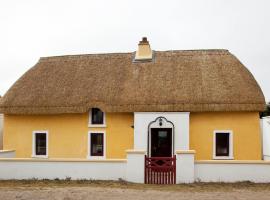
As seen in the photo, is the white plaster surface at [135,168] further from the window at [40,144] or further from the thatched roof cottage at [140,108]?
the window at [40,144]

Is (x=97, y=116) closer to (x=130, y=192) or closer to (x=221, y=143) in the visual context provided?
(x=221, y=143)

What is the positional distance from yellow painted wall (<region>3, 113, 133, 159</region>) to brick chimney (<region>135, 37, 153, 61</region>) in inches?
164

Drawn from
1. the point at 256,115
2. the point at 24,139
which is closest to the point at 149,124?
the point at 256,115

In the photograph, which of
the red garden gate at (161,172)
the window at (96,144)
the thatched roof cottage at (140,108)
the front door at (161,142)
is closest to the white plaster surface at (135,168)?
the red garden gate at (161,172)

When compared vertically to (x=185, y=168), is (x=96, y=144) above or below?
above

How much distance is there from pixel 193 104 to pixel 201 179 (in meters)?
4.43

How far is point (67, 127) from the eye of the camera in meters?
20.9

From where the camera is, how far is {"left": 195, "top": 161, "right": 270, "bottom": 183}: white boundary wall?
15.8 meters

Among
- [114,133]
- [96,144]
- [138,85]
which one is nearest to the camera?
[114,133]

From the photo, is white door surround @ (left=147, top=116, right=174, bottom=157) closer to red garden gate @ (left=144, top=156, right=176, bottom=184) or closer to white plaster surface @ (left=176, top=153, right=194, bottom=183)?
red garden gate @ (left=144, top=156, right=176, bottom=184)

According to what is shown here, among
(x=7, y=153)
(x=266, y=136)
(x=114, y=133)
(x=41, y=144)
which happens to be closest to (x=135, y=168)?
(x=114, y=133)

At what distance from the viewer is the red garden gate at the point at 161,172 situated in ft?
52.5

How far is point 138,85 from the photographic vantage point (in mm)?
20656

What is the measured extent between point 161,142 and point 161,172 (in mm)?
3805
